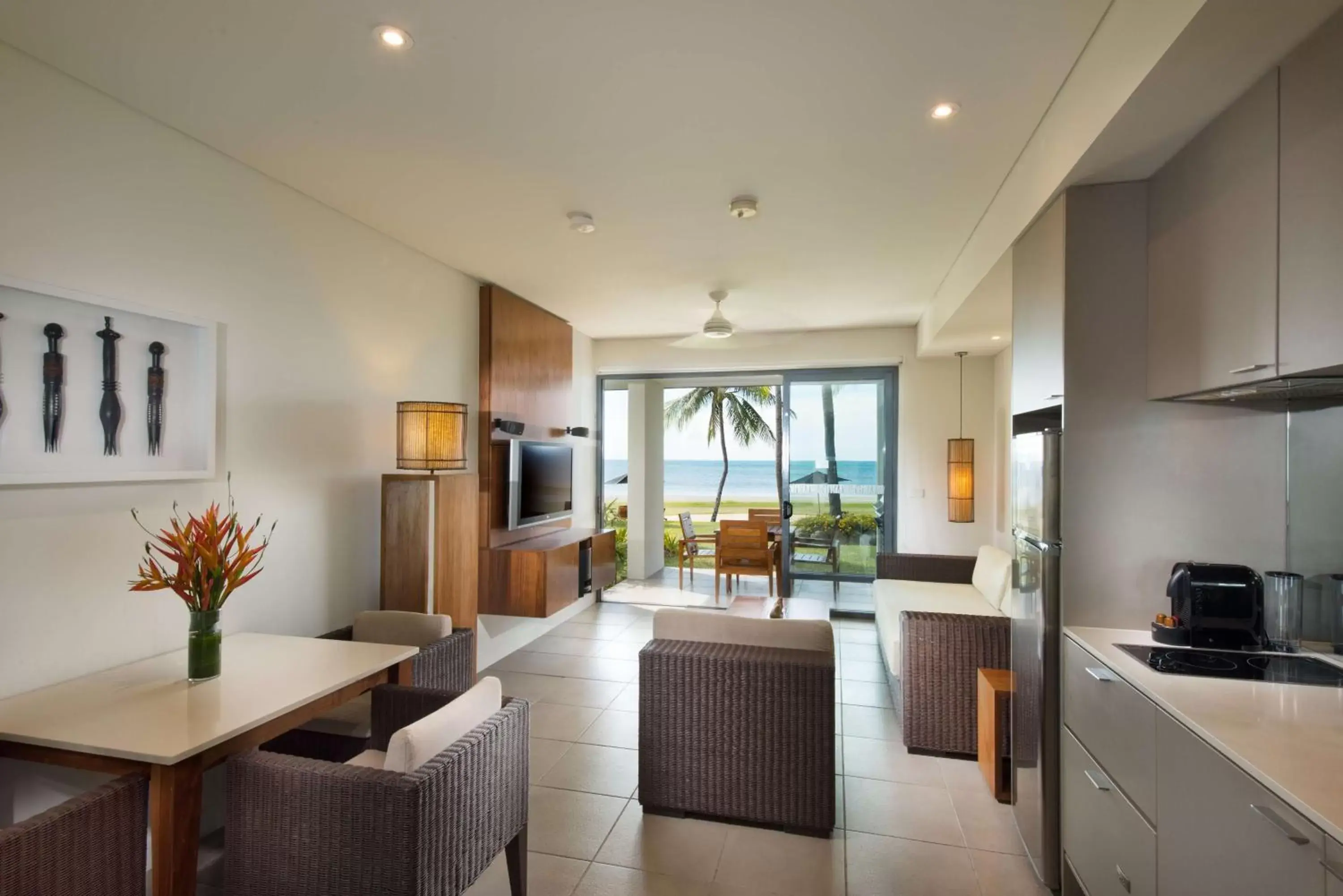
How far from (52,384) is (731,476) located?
6758mm

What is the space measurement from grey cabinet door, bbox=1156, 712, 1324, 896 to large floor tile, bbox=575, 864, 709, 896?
1364 millimetres

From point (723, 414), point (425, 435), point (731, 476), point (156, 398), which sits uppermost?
point (723, 414)

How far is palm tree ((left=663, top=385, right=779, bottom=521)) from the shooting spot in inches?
303

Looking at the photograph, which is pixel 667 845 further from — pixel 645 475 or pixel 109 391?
pixel 645 475

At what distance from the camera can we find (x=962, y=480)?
217 inches

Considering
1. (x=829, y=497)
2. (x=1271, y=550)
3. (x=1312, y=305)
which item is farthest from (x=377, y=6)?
(x=829, y=497)

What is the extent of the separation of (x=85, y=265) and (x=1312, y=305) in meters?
3.39

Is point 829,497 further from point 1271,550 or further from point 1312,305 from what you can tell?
point 1312,305

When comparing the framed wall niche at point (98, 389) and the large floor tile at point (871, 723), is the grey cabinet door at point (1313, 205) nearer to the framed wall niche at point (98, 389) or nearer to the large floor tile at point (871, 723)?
the large floor tile at point (871, 723)

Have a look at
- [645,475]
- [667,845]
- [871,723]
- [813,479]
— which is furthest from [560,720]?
[645,475]

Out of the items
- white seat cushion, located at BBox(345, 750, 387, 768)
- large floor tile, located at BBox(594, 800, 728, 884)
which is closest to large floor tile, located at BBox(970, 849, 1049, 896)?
large floor tile, located at BBox(594, 800, 728, 884)

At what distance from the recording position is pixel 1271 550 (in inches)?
76.5

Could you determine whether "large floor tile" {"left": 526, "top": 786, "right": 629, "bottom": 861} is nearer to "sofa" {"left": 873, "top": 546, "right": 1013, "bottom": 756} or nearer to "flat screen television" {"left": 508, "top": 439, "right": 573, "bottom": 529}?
"sofa" {"left": 873, "top": 546, "right": 1013, "bottom": 756}

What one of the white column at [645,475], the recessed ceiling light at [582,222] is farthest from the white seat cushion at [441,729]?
the white column at [645,475]
